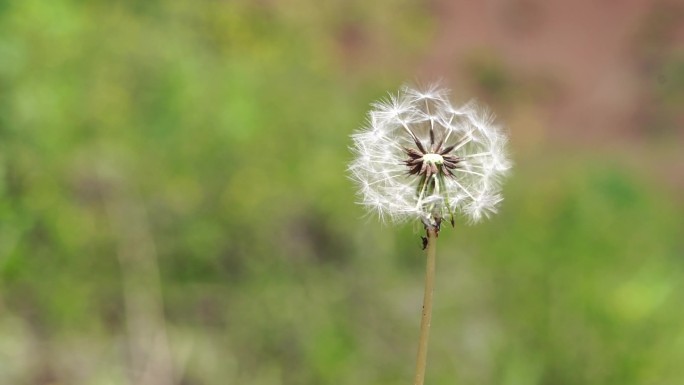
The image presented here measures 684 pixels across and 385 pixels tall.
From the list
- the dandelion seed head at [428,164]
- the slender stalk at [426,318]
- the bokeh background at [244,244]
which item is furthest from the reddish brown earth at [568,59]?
the slender stalk at [426,318]

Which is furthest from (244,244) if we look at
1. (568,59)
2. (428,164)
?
(568,59)

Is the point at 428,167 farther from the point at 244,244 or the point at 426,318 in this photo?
the point at 244,244

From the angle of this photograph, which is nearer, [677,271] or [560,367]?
[560,367]

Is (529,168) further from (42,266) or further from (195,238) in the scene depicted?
(42,266)

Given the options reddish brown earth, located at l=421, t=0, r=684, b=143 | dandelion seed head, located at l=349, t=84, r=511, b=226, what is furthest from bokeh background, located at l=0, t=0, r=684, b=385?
dandelion seed head, located at l=349, t=84, r=511, b=226

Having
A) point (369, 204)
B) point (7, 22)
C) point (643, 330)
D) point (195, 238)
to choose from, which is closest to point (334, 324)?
point (195, 238)

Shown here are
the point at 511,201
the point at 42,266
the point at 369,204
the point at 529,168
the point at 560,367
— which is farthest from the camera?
the point at 529,168

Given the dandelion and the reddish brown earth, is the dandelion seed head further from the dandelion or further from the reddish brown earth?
the reddish brown earth

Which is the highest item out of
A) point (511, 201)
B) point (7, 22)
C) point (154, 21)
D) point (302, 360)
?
point (154, 21)
